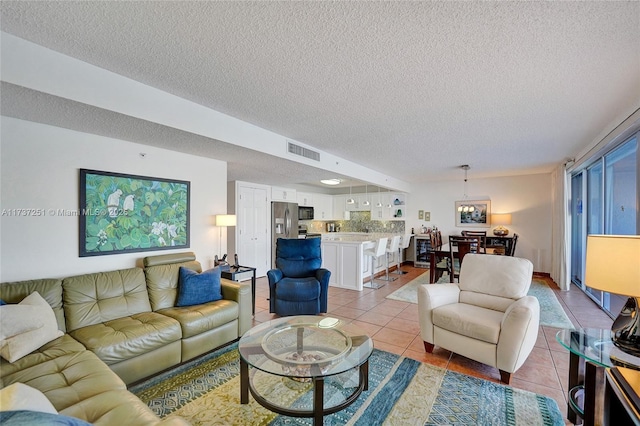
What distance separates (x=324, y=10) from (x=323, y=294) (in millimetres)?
3313

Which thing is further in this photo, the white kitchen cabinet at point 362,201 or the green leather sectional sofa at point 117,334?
the white kitchen cabinet at point 362,201

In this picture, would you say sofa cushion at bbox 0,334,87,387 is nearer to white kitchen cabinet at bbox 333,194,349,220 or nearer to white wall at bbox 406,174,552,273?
white kitchen cabinet at bbox 333,194,349,220

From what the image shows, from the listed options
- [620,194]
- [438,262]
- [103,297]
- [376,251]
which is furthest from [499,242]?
[103,297]

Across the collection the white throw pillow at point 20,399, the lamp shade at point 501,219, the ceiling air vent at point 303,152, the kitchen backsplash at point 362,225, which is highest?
the ceiling air vent at point 303,152

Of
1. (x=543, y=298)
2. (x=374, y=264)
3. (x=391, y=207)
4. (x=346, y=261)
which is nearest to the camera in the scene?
(x=543, y=298)

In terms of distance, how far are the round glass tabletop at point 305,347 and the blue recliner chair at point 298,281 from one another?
3.45ft

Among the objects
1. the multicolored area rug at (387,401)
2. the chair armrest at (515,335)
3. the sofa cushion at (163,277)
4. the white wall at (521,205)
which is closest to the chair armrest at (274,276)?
the sofa cushion at (163,277)

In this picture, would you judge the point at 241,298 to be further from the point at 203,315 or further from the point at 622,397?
the point at 622,397

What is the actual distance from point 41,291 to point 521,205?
8.63 metres

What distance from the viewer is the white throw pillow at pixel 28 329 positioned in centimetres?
176

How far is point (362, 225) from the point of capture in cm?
872

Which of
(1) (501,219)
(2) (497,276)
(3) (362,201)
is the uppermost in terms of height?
(3) (362,201)

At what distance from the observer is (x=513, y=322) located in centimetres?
227

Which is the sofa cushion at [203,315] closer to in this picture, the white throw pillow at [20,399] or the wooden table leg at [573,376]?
the white throw pillow at [20,399]
